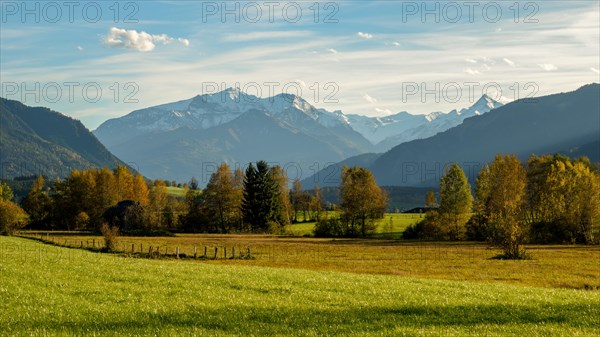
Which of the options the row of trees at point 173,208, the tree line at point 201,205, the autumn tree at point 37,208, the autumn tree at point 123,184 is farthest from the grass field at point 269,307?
the autumn tree at point 37,208

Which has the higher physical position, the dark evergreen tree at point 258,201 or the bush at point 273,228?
the dark evergreen tree at point 258,201

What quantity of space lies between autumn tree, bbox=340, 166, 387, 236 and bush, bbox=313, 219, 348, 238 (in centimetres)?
176

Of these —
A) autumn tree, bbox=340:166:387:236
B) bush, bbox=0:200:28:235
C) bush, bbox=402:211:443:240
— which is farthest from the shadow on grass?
autumn tree, bbox=340:166:387:236

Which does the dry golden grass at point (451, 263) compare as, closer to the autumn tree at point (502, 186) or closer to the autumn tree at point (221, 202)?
the autumn tree at point (502, 186)

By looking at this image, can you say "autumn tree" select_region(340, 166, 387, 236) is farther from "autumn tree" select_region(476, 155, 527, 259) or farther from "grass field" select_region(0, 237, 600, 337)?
"grass field" select_region(0, 237, 600, 337)

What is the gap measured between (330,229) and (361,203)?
10.8m

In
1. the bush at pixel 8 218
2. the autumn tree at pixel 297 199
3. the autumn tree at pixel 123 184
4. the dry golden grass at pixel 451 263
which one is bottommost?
the dry golden grass at pixel 451 263

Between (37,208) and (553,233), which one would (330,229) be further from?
(37,208)

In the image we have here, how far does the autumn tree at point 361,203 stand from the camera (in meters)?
134

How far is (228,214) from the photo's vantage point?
497 ft

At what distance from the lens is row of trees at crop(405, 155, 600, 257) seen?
110688 millimetres

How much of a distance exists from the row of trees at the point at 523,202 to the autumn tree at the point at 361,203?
37.2 feet

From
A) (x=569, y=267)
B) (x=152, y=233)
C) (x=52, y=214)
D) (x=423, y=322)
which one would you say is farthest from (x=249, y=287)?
(x=52, y=214)

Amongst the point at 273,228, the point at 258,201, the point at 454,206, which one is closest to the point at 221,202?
the point at 258,201
